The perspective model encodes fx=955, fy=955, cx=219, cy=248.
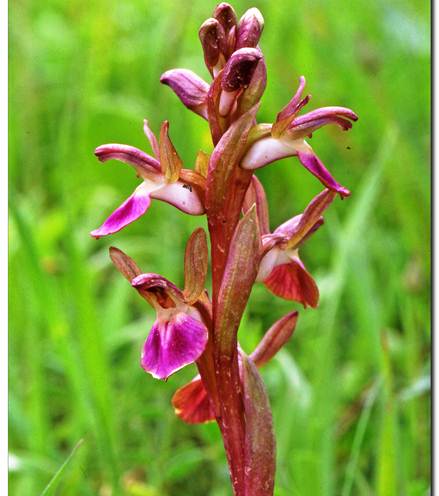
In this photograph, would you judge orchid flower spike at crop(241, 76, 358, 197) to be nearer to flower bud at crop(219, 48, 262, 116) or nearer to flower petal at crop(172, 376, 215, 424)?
flower bud at crop(219, 48, 262, 116)

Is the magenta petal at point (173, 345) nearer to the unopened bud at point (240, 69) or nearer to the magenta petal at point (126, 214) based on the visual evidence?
the magenta petal at point (126, 214)

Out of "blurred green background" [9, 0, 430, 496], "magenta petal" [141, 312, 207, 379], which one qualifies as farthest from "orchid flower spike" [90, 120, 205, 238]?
"blurred green background" [9, 0, 430, 496]

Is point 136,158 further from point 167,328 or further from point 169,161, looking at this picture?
point 167,328

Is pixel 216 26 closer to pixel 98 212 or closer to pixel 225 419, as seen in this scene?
pixel 225 419

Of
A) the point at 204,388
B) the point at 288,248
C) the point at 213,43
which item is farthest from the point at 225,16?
the point at 204,388

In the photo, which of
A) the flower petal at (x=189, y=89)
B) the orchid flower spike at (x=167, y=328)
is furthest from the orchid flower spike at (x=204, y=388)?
the flower petal at (x=189, y=89)

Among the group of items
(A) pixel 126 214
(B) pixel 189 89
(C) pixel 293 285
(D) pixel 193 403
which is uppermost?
(B) pixel 189 89
